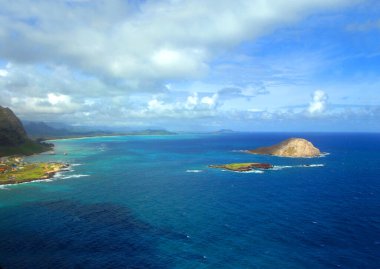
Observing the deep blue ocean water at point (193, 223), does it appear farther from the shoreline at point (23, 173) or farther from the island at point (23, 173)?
the island at point (23, 173)

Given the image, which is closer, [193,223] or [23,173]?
[193,223]

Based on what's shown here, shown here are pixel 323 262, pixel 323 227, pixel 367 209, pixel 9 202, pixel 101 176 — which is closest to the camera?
pixel 323 262

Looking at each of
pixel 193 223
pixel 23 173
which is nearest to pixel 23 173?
pixel 23 173

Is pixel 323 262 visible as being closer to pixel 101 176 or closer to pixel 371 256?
pixel 371 256

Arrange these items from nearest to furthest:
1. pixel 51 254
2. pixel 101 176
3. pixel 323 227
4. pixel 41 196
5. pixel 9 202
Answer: pixel 51 254 < pixel 323 227 < pixel 9 202 < pixel 41 196 < pixel 101 176

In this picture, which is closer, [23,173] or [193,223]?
[193,223]

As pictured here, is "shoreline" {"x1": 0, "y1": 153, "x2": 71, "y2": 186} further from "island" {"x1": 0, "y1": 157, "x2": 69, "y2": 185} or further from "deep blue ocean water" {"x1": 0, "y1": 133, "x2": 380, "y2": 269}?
"deep blue ocean water" {"x1": 0, "y1": 133, "x2": 380, "y2": 269}

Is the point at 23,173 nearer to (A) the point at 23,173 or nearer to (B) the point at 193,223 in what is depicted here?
(A) the point at 23,173

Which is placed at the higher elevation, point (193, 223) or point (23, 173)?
point (23, 173)

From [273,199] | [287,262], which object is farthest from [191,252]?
[273,199]
